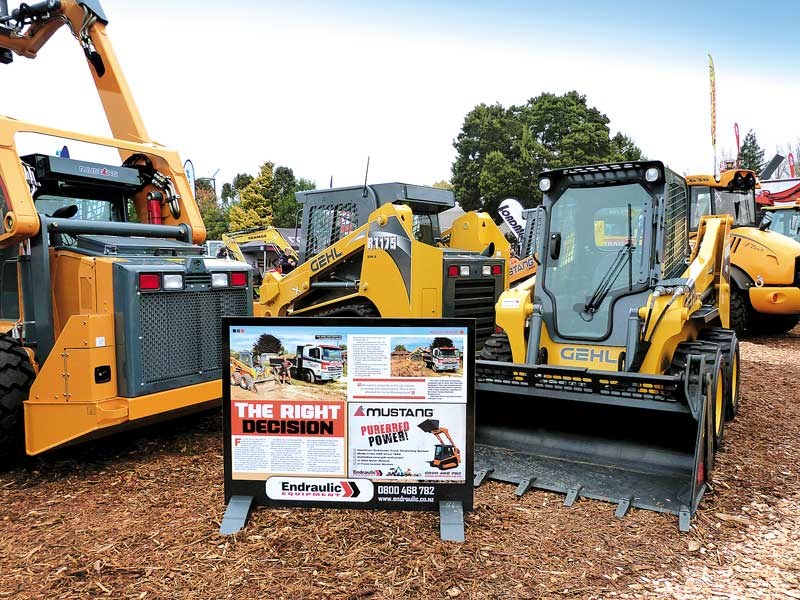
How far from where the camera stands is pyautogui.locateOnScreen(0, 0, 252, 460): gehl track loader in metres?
4.79

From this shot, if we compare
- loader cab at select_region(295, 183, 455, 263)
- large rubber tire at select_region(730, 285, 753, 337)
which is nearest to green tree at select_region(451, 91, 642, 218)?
large rubber tire at select_region(730, 285, 753, 337)

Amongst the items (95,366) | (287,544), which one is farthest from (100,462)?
(287,544)

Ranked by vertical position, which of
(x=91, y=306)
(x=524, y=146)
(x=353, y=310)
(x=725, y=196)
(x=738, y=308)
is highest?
(x=524, y=146)

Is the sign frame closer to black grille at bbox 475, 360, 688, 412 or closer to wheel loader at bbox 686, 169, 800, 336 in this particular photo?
black grille at bbox 475, 360, 688, 412

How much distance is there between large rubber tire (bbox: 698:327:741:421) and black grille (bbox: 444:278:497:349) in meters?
2.82

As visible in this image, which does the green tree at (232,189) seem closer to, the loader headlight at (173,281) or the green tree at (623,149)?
the green tree at (623,149)

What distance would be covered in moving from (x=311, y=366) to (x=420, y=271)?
426cm

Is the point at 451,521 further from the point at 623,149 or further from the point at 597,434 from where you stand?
the point at 623,149

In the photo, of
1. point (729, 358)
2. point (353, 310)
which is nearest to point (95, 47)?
point (353, 310)

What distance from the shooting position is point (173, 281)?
5199 mm

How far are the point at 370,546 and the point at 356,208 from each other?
5678 millimetres

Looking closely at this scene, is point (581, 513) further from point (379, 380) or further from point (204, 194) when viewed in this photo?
point (204, 194)

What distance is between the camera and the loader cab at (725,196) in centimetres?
848

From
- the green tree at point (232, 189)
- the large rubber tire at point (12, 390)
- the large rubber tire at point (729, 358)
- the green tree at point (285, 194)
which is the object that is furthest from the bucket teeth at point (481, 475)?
the green tree at point (232, 189)
